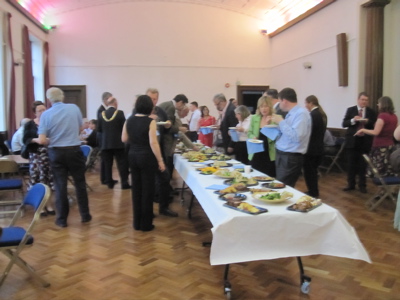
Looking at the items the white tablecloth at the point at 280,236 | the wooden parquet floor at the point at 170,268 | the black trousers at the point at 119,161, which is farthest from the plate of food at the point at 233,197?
the black trousers at the point at 119,161

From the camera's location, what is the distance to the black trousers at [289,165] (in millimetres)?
3355

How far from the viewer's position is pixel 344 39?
6.96m

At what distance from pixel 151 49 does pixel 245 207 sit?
360 inches

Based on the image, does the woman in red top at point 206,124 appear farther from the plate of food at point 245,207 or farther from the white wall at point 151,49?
the plate of food at point 245,207

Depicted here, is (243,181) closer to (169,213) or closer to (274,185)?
(274,185)

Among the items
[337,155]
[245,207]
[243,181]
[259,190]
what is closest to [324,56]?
[337,155]

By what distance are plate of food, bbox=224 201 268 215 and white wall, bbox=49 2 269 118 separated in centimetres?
875

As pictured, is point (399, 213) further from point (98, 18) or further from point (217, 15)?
point (98, 18)

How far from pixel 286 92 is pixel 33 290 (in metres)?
2.61

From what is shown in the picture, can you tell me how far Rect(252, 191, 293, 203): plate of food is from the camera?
224 centimetres

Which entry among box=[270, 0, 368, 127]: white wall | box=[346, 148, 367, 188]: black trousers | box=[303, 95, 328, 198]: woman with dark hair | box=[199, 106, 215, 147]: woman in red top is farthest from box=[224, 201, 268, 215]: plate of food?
box=[270, 0, 368, 127]: white wall

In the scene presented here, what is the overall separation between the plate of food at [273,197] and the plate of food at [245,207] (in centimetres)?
11

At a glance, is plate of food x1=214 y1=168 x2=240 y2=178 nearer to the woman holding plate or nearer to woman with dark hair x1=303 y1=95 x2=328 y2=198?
the woman holding plate

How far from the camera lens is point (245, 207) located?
7.05 ft
